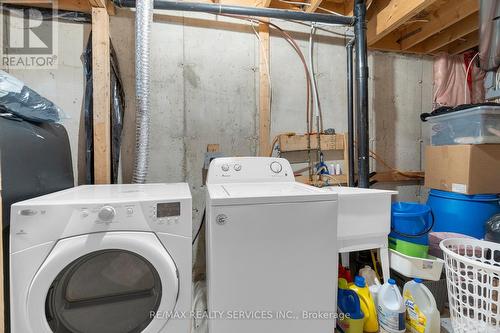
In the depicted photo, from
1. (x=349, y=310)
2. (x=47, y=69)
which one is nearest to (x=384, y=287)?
(x=349, y=310)

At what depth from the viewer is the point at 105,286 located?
110 cm

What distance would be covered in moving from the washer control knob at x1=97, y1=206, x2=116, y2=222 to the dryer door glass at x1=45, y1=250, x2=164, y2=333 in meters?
0.15

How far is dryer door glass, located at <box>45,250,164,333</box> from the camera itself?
3.41 ft

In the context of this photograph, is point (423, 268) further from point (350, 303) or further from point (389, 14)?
point (389, 14)

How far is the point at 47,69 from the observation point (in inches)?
70.2

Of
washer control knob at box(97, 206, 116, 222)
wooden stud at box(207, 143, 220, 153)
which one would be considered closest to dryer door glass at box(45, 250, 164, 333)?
washer control knob at box(97, 206, 116, 222)

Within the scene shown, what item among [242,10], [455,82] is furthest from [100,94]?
[455,82]

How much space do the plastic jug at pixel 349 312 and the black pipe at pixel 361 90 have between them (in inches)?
36.4

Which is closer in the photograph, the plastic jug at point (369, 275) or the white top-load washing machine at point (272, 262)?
the white top-load washing machine at point (272, 262)

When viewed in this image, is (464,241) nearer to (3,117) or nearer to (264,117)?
(264,117)

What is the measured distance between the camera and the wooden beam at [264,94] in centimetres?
208

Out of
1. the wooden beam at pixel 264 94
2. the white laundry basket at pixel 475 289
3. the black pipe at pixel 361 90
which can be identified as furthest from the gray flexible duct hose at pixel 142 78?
the white laundry basket at pixel 475 289

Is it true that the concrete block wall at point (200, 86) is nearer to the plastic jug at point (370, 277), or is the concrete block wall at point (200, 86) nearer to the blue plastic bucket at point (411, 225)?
the blue plastic bucket at point (411, 225)

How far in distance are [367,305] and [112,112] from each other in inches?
82.3
